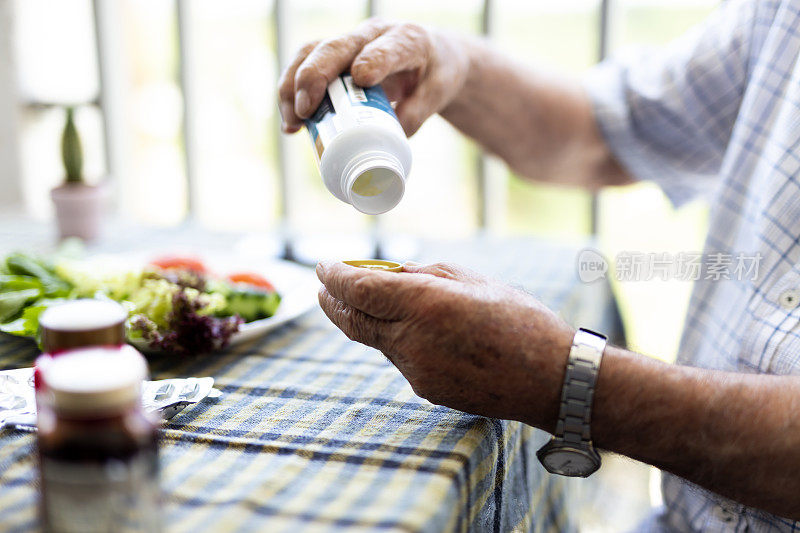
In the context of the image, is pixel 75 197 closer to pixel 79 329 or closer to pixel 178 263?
pixel 178 263

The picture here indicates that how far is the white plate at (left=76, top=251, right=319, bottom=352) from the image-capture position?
0.83 m

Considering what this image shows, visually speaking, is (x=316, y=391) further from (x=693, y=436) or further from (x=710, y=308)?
(x=710, y=308)

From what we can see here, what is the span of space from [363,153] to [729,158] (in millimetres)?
597

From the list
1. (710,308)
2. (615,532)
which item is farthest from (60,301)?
(615,532)

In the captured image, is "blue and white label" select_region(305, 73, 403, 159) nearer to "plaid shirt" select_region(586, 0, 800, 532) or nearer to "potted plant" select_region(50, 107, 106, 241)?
"plaid shirt" select_region(586, 0, 800, 532)

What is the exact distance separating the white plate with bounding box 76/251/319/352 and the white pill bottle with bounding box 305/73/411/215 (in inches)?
8.6

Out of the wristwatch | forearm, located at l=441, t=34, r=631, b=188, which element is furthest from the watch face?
forearm, located at l=441, t=34, r=631, b=188

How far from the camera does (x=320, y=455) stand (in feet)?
1.86

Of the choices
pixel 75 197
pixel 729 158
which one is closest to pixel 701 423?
pixel 729 158

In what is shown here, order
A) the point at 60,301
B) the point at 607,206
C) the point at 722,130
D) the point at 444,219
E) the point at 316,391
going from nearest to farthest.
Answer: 1. the point at 316,391
2. the point at 60,301
3. the point at 722,130
4. the point at 607,206
5. the point at 444,219

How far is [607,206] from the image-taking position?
6.89ft

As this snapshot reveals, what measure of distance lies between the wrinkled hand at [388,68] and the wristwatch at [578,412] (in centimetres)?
35

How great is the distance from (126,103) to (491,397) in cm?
208

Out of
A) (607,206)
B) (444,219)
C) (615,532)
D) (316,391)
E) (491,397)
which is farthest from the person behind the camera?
(444,219)
